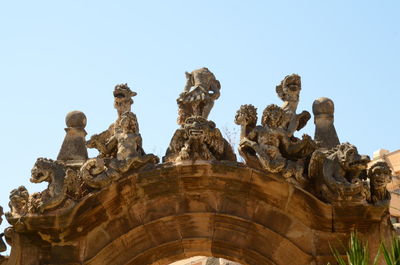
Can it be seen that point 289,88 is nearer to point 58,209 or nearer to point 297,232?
point 297,232

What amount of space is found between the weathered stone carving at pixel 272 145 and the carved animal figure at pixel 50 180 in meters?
2.32

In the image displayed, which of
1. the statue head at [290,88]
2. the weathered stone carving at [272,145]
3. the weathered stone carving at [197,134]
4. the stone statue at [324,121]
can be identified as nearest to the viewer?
the weathered stone carving at [272,145]

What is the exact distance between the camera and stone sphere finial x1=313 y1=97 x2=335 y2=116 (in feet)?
45.0

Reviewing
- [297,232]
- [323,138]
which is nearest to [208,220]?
[297,232]

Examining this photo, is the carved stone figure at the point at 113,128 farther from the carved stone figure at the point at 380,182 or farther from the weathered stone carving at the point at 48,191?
the carved stone figure at the point at 380,182

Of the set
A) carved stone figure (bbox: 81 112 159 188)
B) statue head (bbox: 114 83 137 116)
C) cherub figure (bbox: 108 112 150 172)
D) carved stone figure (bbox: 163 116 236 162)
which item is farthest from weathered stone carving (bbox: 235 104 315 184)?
statue head (bbox: 114 83 137 116)

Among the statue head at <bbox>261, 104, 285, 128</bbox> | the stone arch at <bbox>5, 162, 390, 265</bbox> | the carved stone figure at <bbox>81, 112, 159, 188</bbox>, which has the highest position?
the statue head at <bbox>261, 104, 285, 128</bbox>

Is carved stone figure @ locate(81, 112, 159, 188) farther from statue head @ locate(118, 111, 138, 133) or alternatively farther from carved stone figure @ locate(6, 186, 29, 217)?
carved stone figure @ locate(6, 186, 29, 217)

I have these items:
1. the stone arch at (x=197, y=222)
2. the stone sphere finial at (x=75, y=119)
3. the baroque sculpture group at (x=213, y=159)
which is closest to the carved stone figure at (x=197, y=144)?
the baroque sculpture group at (x=213, y=159)

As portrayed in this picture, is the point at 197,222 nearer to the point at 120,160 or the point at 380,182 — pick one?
the point at 120,160

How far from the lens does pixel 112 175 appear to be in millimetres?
12672

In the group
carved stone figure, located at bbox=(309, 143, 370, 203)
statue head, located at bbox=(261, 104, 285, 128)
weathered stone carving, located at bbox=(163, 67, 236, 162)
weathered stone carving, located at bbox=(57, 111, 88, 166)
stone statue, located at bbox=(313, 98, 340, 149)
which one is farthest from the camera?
stone statue, located at bbox=(313, 98, 340, 149)

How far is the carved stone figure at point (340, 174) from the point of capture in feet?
41.3

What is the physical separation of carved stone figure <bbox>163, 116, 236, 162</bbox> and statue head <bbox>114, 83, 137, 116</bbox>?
3.48 feet
